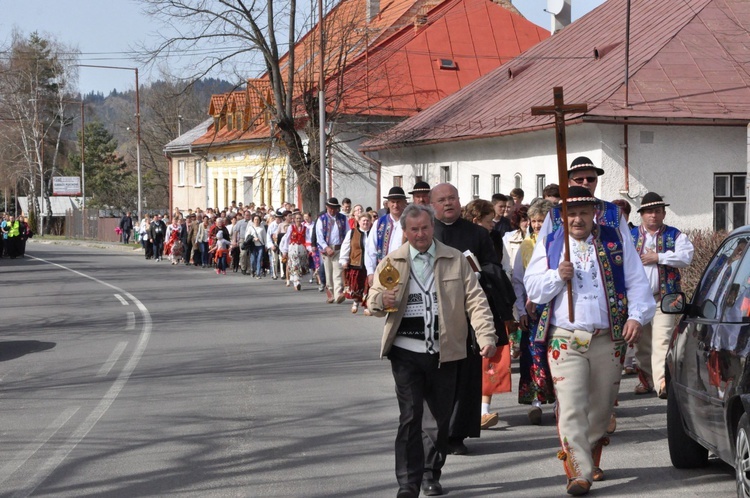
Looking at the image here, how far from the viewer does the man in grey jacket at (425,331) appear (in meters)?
6.56

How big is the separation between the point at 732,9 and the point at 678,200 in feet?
18.3

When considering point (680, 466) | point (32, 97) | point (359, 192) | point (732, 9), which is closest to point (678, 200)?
point (732, 9)

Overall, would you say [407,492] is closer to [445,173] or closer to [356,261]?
[356,261]

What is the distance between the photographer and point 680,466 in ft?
24.3

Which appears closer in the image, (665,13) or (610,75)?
(610,75)

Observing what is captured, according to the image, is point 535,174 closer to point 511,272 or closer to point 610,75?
point 610,75

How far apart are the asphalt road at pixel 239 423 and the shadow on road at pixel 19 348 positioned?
0.04m

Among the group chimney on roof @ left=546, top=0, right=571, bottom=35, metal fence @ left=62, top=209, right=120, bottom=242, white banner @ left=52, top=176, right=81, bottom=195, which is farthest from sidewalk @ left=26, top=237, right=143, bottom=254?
chimney on roof @ left=546, top=0, right=571, bottom=35

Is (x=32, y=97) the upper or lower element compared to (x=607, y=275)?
upper

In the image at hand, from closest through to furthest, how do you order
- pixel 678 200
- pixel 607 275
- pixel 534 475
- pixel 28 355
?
pixel 607 275
pixel 534 475
pixel 28 355
pixel 678 200

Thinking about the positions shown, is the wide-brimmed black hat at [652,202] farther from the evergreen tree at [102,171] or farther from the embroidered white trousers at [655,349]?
the evergreen tree at [102,171]

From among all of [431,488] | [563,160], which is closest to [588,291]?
[563,160]

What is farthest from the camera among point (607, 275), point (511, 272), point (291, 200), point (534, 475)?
point (291, 200)

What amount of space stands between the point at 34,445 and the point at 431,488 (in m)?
3.16
